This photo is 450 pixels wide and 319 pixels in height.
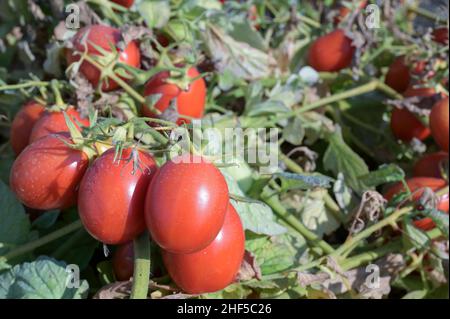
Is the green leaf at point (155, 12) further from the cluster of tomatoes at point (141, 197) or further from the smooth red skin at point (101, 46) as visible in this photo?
the cluster of tomatoes at point (141, 197)

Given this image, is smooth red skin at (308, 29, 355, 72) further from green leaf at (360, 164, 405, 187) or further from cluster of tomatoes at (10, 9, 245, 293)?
cluster of tomatoes at (10, 9, 245, 293)

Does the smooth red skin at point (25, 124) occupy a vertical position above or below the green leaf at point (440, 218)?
above

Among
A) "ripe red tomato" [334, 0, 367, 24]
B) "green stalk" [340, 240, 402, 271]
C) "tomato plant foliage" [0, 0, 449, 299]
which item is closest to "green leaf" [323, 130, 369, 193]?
"tomato plant foliage" [0, 0, 449, 299]

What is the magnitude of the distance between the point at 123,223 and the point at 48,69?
0.44 metres

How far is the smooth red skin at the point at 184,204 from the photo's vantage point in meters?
0.59

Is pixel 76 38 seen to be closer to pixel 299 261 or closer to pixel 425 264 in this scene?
pixel 299 261

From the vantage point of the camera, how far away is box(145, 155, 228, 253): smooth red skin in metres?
0.59

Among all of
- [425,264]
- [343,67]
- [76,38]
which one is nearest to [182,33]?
[76,38]

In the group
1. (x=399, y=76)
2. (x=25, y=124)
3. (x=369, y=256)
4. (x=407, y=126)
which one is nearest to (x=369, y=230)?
(x=369, y=256)

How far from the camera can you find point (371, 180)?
0.99 metres

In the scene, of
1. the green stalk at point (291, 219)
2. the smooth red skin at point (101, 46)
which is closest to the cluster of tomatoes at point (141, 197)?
the smooth red skin at point (101, 46)

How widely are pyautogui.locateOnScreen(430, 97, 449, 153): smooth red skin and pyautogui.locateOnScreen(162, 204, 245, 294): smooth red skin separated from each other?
1.60 ft

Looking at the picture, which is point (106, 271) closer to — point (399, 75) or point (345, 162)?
point (345, 162)

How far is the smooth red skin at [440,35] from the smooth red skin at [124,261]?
0.70 m
